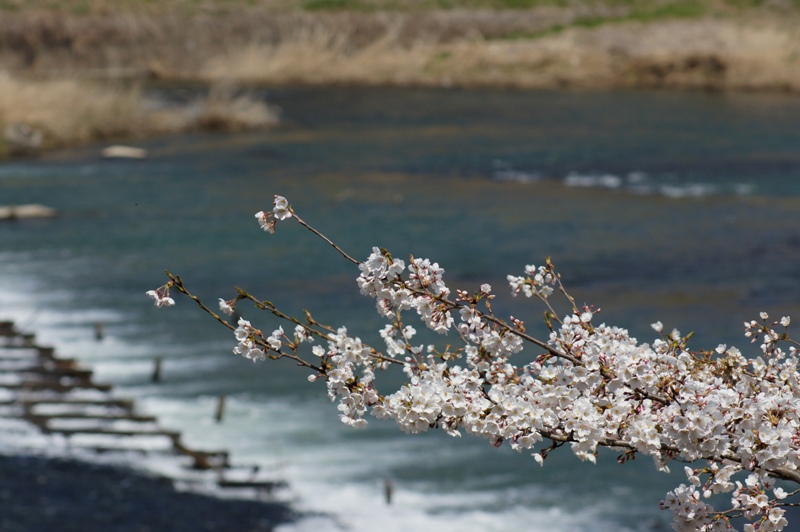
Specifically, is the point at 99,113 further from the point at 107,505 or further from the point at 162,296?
the point at 162,296

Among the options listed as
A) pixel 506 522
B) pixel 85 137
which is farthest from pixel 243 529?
pixel 85 137

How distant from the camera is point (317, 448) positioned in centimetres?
865

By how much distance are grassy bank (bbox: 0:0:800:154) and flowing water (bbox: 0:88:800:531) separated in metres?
4.10

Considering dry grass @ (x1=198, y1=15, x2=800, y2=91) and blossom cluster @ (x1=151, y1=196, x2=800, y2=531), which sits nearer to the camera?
blossom cluster @ (x1=151, y1=196, x2=800, y2=531)

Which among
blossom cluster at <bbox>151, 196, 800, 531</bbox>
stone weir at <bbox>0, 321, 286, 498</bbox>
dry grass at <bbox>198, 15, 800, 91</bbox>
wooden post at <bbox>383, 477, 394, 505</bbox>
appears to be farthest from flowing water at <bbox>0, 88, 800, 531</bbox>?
blossom cluster at <bbox>151, 196, 800, 531</bbox>

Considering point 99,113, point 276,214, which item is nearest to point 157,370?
point 276,214

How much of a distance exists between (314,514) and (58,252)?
8456mm

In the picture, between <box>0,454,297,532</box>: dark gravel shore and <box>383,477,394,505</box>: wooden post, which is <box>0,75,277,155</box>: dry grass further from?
<box>383,477,394,505</box>: wooden post

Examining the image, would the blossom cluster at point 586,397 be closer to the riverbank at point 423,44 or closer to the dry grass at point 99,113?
the dry grass at point 99,113

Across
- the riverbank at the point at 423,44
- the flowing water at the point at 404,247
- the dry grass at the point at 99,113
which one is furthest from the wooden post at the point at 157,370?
the riverbank at the point at 423,44

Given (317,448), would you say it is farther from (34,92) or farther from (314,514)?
(34,92)

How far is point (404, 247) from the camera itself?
14719 millimetres

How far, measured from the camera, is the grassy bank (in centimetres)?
3203

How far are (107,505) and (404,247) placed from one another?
7.55 m
